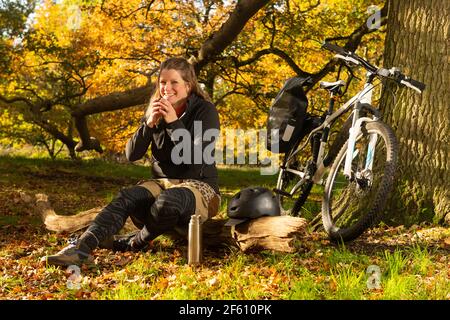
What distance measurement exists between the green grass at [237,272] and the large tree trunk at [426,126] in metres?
0.45

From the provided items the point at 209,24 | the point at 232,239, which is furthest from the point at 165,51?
the point at 232,239

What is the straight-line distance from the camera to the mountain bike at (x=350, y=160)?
178 inches

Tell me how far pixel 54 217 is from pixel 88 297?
240 centimetres

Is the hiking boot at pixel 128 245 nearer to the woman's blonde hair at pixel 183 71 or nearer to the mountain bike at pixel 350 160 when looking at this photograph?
the woman's blonde hair at pixel 183 71

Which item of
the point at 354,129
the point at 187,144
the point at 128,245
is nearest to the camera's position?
the point at 187,144

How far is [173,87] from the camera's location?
15.6ft

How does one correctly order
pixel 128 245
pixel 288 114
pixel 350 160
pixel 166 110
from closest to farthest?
1. pixel 166 110
2. pixel 350 160
3. pixel 128 245
4. pixel 288 114

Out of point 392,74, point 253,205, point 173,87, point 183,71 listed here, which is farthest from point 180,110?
point 392,74

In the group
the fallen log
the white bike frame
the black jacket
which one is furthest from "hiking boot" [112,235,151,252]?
the white bike frame

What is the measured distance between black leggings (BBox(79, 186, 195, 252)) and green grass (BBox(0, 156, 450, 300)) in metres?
0.29

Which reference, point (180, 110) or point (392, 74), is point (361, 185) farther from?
point (180, 110)

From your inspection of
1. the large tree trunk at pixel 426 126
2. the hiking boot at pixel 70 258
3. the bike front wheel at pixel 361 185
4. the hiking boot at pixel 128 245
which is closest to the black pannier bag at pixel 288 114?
the bike front wheel at pixel 361 185

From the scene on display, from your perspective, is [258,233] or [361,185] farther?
[361,185]

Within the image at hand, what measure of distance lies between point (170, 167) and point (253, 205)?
83cm
